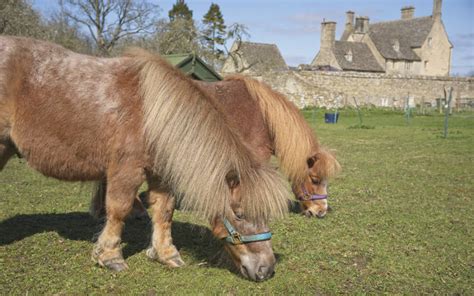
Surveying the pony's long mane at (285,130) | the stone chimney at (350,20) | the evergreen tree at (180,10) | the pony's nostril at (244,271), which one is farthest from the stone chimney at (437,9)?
the pony's nostril at (244,271)

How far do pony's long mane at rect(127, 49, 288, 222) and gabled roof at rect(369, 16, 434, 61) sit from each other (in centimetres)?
5176

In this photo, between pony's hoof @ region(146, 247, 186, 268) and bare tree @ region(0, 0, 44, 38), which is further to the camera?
bare tree @ region(0, 0, 44, 38)

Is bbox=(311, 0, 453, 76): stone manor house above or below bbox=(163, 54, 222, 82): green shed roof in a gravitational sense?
above

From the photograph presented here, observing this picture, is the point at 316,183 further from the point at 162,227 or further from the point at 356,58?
the point at 356,58

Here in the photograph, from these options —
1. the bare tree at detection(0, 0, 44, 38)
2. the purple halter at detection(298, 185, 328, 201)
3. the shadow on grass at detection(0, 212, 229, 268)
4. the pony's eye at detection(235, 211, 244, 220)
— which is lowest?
the shadow on grass at detection(0, 212, 229, 268)

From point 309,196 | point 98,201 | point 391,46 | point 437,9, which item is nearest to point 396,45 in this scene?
point 391,46

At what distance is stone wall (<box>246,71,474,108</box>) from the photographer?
111 feet

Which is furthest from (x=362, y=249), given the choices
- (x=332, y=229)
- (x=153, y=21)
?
(x=153, y=21)

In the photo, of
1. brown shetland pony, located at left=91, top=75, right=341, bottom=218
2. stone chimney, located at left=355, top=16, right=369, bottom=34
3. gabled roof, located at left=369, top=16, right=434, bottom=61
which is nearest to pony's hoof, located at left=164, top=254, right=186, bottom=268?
brown shetland pony, located at left=91, top=75, right=341, bottom=218

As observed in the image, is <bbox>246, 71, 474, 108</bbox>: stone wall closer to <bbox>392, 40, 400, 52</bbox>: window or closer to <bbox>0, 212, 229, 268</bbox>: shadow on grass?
<bbox>392, 40, 400, 52</bbox>: window

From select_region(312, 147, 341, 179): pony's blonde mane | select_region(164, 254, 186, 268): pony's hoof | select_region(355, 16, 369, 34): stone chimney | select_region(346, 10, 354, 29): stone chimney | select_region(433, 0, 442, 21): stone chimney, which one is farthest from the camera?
select_region(346, 10, 354, 29): stone chimney

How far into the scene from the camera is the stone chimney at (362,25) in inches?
2158

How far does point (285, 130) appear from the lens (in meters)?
5.47

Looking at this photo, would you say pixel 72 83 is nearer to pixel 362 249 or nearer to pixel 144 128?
pixel 144 128
